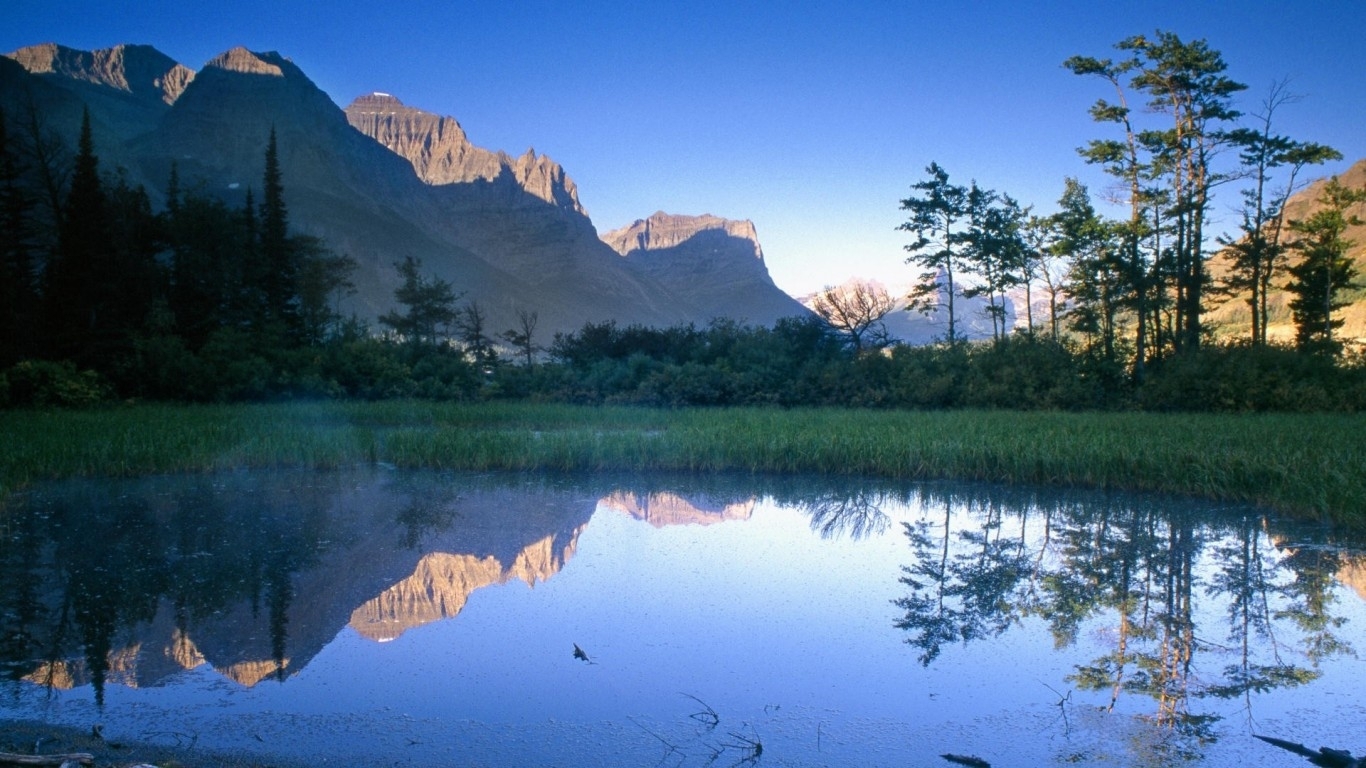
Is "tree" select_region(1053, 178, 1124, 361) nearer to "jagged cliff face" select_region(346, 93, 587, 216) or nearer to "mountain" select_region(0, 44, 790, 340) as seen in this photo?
"mountain" select_region(0, 44, 790, 340)

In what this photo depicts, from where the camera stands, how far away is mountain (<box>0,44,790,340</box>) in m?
89.0

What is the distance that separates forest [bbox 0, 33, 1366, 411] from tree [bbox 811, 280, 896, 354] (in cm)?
9

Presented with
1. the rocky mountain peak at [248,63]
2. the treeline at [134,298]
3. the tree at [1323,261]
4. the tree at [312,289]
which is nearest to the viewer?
the treeline at [134,298]

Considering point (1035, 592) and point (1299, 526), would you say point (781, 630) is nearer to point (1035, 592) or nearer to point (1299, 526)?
point (1035, 592)

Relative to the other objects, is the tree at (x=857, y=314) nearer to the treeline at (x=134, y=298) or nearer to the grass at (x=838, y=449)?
the grass at (x=838, y=449)

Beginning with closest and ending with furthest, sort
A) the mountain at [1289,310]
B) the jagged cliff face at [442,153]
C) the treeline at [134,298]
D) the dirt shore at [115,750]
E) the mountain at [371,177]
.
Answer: the dirt shore at [115,750] → the treeline at [134,298] → the mountain at [1289,310] → the mountain at [371,177] → the jagged cliff face at [442,153]

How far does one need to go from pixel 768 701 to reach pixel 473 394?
22748mm

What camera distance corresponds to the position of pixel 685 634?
5.83 meters

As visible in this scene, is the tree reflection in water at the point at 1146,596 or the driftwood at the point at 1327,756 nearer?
the driftwood at the point at 1327,756

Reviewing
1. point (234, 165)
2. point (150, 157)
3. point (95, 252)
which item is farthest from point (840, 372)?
point (234, 165)

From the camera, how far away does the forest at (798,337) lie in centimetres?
2231

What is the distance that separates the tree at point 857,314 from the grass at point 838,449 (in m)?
9.59

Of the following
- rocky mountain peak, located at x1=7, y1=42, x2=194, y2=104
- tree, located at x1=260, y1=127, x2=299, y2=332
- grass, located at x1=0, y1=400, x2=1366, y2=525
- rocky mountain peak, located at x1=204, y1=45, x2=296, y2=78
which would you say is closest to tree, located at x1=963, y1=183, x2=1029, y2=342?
grass, located at x1=0, y1=400, x2=1366, y2=525

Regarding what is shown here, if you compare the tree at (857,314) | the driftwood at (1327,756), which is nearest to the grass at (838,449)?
the driftwood at (1327,756)
